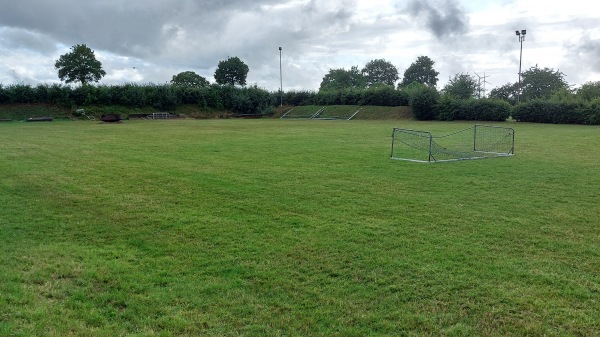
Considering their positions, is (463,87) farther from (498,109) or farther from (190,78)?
(190,78)

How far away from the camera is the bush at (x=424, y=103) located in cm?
4547

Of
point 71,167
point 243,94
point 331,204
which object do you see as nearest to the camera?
point 331,204

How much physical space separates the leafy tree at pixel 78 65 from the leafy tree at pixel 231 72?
983 inches

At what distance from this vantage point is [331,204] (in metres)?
8.08

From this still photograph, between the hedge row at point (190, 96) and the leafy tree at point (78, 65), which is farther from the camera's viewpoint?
the leafy tree at point (78, 65)

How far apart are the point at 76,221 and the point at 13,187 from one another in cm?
323

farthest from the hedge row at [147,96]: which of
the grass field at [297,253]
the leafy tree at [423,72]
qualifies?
the leafy tree at [423,72]

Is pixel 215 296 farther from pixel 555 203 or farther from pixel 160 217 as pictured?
pixel 555 203

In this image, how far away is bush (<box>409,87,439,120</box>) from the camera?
149 ft

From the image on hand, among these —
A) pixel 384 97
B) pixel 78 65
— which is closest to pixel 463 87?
pixel 384 97

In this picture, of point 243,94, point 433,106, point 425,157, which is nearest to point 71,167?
point 425,157

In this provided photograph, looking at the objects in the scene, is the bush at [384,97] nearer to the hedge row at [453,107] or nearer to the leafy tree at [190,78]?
the hedge row at [453,107]

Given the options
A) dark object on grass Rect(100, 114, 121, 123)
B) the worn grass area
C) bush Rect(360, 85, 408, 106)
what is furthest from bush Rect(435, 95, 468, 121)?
dark object on grass Rect(100, 114, 121, 123)

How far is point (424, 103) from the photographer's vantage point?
45.5 metres
